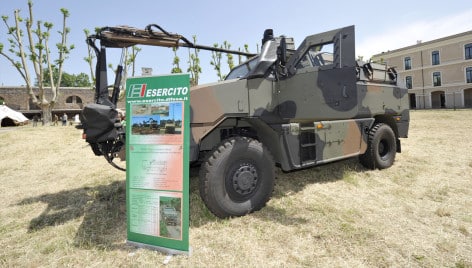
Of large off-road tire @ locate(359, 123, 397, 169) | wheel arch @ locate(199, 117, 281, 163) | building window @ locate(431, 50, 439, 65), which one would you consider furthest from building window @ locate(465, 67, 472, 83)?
wheel arch @ locate(199, 117, 281, 163)

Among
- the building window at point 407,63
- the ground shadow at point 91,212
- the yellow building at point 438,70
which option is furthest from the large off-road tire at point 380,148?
the building window at point 407,63

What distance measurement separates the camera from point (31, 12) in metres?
20.5

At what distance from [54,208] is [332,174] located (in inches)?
182

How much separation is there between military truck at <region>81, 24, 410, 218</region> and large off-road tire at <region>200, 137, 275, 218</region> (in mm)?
11

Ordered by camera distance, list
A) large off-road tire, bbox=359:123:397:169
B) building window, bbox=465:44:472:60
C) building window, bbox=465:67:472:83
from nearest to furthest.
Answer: large off-road tire, bbox=359:123:397:169 < building window, bbox=465:44:472:60 < building window, bbox=465:67:472:83

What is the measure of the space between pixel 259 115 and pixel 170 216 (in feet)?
5.56

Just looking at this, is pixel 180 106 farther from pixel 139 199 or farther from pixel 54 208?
pixel 54 208

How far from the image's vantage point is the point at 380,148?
5922 mm

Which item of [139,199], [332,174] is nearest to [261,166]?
[139,199]

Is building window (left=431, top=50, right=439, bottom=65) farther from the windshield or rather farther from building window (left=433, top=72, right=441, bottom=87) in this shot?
the windshield

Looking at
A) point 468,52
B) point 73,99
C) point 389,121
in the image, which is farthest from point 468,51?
point 73,99

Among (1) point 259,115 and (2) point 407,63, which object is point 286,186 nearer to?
(1) point 259,115

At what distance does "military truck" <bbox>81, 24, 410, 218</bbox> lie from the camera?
3.29 metres

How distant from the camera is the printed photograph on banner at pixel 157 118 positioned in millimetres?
2709
